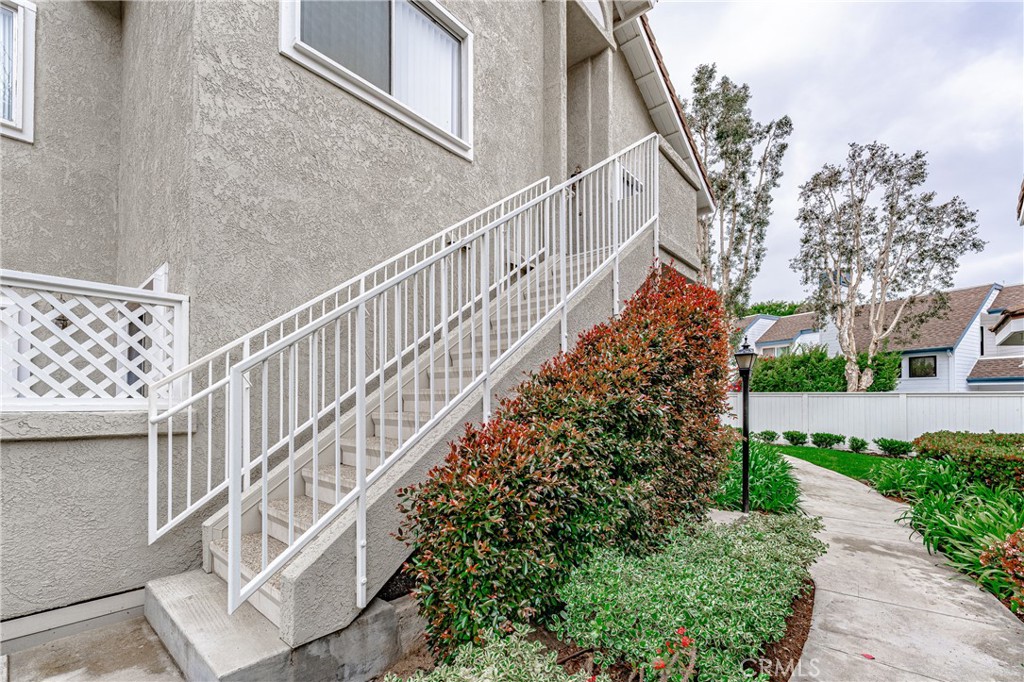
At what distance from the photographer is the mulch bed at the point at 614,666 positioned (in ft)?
8.27

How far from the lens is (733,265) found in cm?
1614

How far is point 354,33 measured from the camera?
4.72 metres

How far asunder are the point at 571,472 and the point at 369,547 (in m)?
1.29

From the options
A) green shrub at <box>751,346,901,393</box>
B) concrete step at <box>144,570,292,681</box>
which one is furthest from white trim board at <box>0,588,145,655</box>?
green shrub at <box>751,346,901,393</box>

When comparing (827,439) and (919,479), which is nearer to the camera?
(919,479)

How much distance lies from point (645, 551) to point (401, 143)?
4.60m

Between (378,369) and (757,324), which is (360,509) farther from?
(757,324)

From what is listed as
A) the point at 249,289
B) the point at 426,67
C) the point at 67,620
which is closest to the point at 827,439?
the point at 426,67

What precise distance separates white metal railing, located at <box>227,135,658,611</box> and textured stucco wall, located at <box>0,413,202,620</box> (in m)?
0.72

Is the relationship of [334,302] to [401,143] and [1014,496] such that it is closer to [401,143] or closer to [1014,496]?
[401,143]

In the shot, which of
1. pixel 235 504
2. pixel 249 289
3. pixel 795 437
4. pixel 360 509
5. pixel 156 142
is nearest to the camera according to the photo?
pixel 235 504

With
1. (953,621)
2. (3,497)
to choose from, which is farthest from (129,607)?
(953,621)

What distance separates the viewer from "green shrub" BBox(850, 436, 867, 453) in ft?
42.8

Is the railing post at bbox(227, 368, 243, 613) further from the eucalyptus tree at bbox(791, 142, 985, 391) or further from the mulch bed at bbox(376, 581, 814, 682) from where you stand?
the eucalyptus tree at bbox(791, 142, 985, 391)
